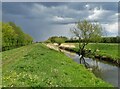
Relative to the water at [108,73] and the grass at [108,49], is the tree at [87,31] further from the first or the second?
the water at [108,73]

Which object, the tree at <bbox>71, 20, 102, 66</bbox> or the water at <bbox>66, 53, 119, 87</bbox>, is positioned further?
the tree at <bbox>71, 20, 102, 66</bbox>

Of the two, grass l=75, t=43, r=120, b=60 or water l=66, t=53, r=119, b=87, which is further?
grass l=75, t=43, r=120, b=60

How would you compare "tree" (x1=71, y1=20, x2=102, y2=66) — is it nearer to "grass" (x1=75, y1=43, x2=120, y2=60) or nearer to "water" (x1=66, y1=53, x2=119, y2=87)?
"grass" (x1=75, y1=43, x2=120, y2=60)

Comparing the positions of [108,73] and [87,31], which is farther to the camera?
[87,31]

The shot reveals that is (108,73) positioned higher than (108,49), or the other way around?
(108,73)

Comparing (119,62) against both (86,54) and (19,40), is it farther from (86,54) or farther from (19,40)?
(19,40)

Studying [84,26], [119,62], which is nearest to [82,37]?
[84,26]

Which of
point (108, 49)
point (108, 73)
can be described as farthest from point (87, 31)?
point (108, 73)

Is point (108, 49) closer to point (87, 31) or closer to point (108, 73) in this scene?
point (87, 31)

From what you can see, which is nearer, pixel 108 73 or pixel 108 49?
pixel 108 73

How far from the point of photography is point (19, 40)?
109 meters

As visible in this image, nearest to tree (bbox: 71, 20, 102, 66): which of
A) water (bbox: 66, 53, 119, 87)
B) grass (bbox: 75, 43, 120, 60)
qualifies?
grass (bbox: 75, 43, 120, 60)

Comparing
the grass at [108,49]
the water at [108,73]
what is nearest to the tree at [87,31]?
the grass at [108,49]

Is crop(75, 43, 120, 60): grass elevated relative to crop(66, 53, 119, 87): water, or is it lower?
lower
